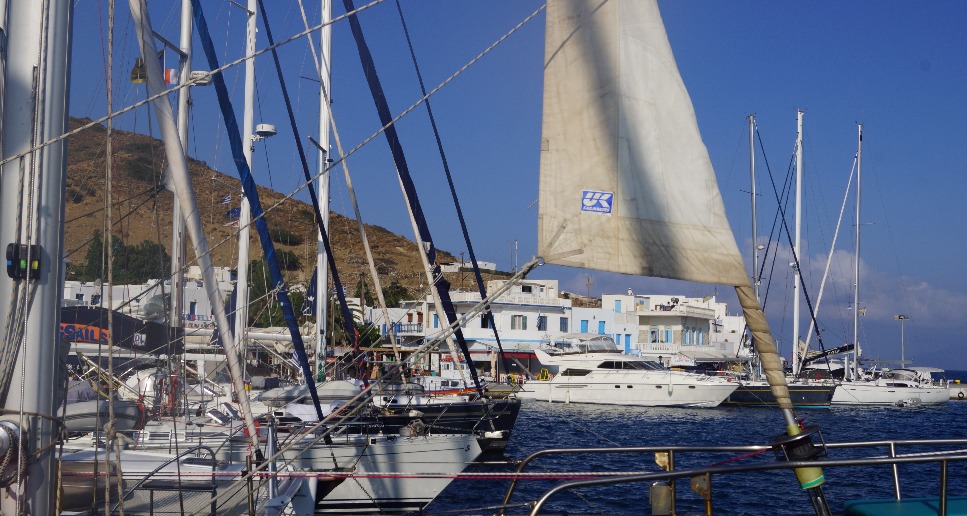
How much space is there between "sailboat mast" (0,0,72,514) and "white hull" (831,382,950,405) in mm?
52906

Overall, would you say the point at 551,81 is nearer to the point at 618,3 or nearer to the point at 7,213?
the point at 618,3

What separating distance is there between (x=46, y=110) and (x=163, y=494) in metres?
6.06

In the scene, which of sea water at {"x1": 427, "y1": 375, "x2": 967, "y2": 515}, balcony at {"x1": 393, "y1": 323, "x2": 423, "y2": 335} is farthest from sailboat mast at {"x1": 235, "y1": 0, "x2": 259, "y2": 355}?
balcony at {"x1": 393, "y1": 323, "x2": 423, "y2": 335}

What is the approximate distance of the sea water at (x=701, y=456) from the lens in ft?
63.2

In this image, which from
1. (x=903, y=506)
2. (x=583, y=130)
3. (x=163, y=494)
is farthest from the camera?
(x=163, y=494)

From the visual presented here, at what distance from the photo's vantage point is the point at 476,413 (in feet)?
78.6

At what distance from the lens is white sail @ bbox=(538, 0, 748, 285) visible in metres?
6.43

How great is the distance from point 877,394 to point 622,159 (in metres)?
54.1

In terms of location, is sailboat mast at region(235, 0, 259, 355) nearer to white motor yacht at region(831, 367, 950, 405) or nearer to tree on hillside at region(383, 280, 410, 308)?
white motor yacht at region(831, 367, 950, 405)

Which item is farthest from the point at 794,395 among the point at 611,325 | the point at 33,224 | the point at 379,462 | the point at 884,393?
Answer: the point at 33,224

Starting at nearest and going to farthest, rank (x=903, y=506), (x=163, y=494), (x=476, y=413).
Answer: (x=903, y=506), (x=163, y=494), (x=476, y=413)

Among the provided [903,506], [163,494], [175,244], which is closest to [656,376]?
[175,244]

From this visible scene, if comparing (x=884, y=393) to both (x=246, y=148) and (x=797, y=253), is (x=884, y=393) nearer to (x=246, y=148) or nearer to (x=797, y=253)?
(x=797, y=253)

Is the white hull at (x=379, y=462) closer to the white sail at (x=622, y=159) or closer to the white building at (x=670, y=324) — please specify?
the white sail at (x=622, y=159)
